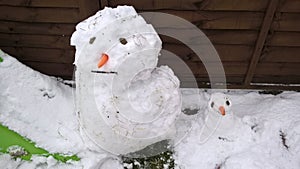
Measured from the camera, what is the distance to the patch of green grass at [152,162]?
2.55 metres

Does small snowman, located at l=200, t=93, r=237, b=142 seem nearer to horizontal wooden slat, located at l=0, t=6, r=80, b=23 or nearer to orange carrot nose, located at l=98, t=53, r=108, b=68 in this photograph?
orange carrot nose, located at l=98, t=53, r=108, b=68

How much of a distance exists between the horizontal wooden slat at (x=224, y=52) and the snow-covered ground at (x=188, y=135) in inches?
14.8

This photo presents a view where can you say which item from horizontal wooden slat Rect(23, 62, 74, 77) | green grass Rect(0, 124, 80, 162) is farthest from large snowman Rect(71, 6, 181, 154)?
horizontal wooden slat Rect(23, 62, 74, 77)

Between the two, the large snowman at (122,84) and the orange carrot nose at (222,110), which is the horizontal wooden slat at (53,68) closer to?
the large snowman at (122,84)

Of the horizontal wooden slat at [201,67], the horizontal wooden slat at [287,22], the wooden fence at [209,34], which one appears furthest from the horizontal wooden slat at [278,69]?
the horizontal wooden slat at [287,22]

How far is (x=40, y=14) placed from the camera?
253 cm

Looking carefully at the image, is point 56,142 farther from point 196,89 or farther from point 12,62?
point 196,89

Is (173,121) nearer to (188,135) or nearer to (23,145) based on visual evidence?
(188,135)

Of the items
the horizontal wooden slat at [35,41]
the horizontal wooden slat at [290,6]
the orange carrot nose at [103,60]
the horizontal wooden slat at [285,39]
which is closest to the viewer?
the orange carrot nose at [103,60]

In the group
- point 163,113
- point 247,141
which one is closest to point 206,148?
point 247,141

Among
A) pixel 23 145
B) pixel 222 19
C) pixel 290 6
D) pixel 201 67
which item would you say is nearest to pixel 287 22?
pixel 290 6

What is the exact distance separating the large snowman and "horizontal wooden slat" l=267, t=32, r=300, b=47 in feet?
2.69

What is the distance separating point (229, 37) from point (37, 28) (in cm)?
137

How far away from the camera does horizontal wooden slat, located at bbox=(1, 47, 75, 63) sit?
279 centimetres
